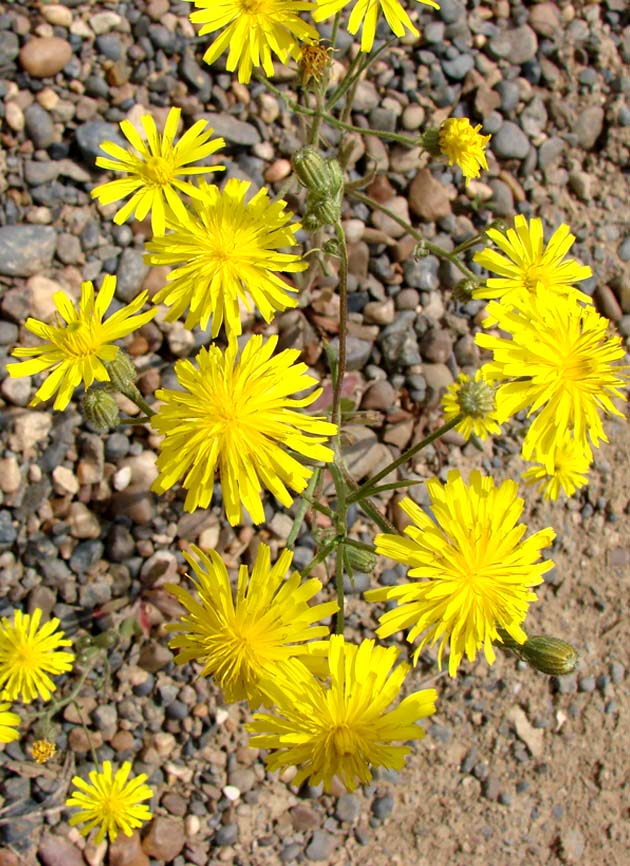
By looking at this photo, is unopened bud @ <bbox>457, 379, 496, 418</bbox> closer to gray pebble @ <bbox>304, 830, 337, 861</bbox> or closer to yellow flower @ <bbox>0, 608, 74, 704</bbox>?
yellow flower @ <bbox>0, 608, 74, 704</bbox>

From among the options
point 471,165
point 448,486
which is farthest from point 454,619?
point 471,165

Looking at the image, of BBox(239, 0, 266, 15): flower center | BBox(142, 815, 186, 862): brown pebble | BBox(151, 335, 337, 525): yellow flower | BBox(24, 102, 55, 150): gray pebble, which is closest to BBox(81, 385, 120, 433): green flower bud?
BBox(151, 335, 337, 525): yellow flower

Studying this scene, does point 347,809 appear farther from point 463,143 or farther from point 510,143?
point 510,143

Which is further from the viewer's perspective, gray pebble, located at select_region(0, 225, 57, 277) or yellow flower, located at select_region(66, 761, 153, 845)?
gray pebble, located at select_region(0, 225, 57, 277)

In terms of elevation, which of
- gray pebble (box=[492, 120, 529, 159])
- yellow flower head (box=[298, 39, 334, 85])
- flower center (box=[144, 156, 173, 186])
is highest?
gray pebble (box=[492, 120, 529, 159])

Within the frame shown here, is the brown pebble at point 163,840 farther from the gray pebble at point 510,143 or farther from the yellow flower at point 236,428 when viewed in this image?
the gray pebble at point 510,143

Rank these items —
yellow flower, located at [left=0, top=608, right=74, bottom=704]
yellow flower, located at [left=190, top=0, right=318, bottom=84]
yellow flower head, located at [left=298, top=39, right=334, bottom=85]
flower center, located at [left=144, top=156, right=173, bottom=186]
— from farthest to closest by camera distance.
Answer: yellow flower, located at [left=0, top=608, right=74, bottom=704] < yellow flower head, located at [left=298, top=39, right=334, bottom=85] < flower center, located at [left=144, top=156, right=173, bottom=186] < yellow flower, located at [left=190, top=0, right=318, bottom=84]

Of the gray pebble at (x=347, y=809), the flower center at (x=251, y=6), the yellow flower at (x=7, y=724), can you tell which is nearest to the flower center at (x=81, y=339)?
the flower center at (x=251, y=6)

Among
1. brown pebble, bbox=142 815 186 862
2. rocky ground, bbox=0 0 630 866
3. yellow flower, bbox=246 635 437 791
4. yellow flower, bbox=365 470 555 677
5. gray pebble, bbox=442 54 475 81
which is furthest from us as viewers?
gray pebble, bbox=442 54 475 81

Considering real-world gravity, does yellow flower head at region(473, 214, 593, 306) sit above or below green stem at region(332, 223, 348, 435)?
above
